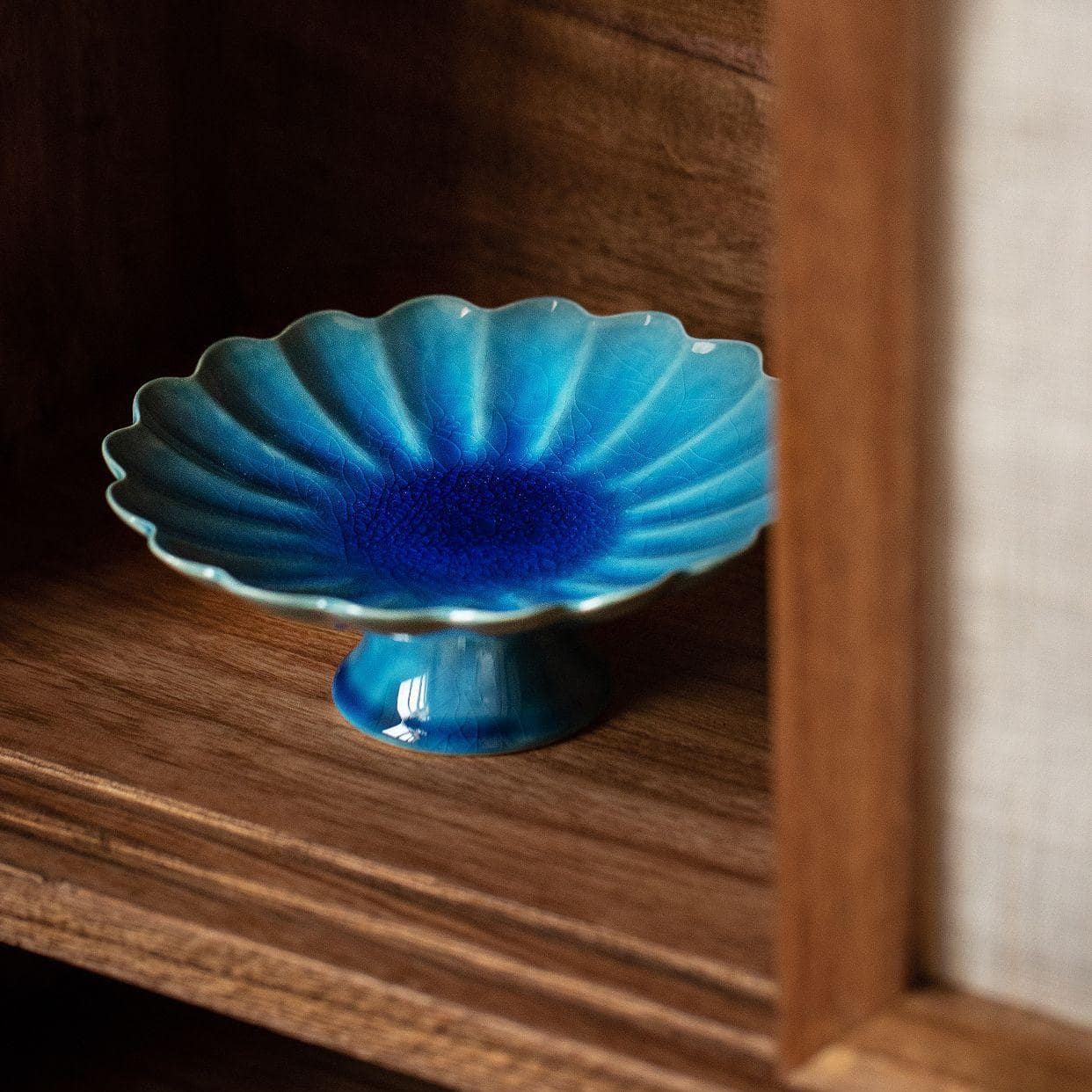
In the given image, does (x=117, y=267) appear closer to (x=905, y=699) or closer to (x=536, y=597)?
(x=536, y=597)

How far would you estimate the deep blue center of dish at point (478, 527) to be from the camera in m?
0.51

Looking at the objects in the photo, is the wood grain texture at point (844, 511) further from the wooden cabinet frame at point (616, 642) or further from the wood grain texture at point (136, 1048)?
the wood grain texture at point (136, 1048)

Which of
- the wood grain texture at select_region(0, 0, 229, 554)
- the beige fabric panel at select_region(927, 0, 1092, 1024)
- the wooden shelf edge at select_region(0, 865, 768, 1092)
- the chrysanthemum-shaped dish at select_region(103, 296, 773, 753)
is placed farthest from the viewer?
the wood grain texture at select_region(0, 0, 229, 554)

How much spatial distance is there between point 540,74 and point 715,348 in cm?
19

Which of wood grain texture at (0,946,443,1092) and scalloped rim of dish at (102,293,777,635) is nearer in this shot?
scalloped rim of dish at (102,293,777,635)

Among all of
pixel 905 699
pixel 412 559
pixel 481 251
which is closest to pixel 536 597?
pixel 412 559

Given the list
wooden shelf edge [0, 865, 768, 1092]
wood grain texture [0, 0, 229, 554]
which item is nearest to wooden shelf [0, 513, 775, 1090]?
wooden shelf edge [0, 865, 768, 1092]

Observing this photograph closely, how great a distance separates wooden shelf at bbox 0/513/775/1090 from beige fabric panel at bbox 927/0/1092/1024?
0.07 m

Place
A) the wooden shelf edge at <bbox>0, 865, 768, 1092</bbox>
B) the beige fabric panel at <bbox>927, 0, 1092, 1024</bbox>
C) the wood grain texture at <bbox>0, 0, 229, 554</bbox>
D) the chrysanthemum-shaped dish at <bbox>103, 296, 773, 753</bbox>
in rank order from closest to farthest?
1. the beige fabric panel at <bbox>927, 0, 1092, 1024</bbox>
2. the wooden shelf edge at <bbox>0, 865, 768, 1092</bbox>
3. the chrysanthemum-shaped dish at <bbox>103, 296, 773, 753</bbox>
4. the wood grain texture at <bbox>0, 0, 229, 554</bbox>

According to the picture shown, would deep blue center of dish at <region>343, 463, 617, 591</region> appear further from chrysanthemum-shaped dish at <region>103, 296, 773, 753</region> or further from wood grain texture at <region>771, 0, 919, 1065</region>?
wood grain texture at <region>771, 0, 919, 1065</region>

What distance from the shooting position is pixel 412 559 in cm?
51

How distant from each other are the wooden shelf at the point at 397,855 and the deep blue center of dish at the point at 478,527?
0.05m

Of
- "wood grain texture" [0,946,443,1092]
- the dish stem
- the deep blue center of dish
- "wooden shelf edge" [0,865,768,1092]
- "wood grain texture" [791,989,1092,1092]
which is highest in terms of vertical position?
the deep blue center of dish

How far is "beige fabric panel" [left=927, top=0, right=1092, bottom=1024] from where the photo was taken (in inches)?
11.3
